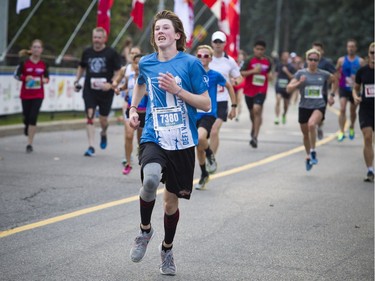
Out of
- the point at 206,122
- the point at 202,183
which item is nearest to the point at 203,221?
the point at 202,183

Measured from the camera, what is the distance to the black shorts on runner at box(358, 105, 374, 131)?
37.8 feet

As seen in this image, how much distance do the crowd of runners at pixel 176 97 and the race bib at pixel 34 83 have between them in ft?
0.06

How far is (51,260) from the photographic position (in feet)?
20.2

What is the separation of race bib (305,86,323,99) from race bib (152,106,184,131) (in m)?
7.25

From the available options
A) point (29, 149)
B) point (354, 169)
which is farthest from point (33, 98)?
point (354, 169)

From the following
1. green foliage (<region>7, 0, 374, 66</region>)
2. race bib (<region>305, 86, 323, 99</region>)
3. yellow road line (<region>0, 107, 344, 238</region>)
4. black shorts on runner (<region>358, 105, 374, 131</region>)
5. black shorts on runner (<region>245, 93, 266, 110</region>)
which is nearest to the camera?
yellow road line (<region>0, 107, 344, 238</region>)

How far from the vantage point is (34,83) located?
47.0ft

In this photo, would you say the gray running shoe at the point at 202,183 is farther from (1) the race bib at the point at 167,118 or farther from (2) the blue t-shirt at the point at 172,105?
(1) the race bib at the point at 167,118

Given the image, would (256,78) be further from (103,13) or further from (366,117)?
(366,117)

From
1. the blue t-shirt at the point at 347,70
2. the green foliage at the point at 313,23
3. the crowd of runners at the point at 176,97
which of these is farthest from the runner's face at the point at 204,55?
the green foliage at the point at 313,23

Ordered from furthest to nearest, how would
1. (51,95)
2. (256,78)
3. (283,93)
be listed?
(283,93), (51,95), (256,78)

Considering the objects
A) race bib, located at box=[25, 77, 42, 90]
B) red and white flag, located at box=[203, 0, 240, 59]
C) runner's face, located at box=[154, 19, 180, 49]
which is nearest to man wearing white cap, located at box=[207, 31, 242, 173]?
race bib, located at box=[25, 77, 42, 90]

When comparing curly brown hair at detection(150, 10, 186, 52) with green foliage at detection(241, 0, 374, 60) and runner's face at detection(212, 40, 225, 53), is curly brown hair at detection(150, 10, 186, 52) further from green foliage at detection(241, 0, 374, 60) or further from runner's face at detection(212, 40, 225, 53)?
Result: green foliage at detection(241, 0, 374, 60)

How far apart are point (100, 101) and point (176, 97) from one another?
329 inches
